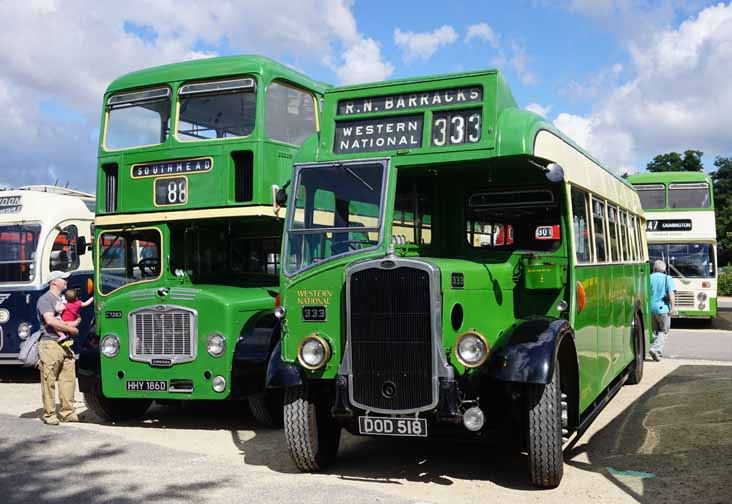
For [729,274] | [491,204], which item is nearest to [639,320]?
[491,204]

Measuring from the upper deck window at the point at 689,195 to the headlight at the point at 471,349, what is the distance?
17893mm

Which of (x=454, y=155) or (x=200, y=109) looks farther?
(x=200, y=109)

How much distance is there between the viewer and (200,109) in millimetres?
10367

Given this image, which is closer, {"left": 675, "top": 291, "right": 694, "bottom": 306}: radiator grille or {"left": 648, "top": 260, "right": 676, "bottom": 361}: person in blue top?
{"left": 648, "top": 260, "right": 676, "bottom": 361}: person in blue top

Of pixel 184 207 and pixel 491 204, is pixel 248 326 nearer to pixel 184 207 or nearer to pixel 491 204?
pixel 184 207

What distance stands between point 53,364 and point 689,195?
59.4ft

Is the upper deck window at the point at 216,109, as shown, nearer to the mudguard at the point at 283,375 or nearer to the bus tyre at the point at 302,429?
the mudguard at the point at 283,375

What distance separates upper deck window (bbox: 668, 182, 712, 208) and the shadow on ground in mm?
12186

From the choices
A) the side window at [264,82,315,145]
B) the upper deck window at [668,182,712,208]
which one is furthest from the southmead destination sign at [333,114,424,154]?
the upper deck window at [668,182,712,208]

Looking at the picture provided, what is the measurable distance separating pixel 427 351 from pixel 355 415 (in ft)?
2.68

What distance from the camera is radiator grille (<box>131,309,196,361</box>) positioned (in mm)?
9281

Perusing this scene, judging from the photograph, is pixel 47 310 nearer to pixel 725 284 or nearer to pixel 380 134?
pixel 380 134

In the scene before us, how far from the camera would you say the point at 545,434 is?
6328 millimetres

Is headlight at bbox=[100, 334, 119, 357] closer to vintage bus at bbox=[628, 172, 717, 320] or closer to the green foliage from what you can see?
vintage bus at bbox=[628, 172, 717, 320]
